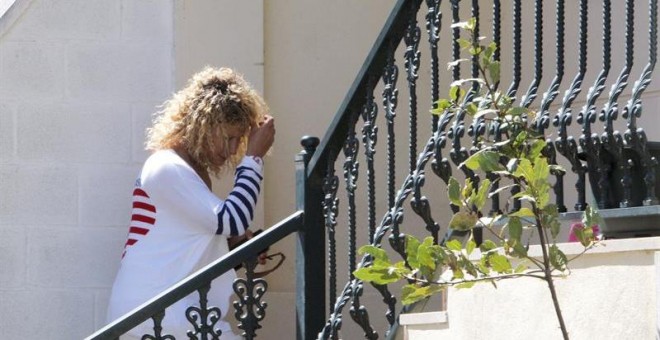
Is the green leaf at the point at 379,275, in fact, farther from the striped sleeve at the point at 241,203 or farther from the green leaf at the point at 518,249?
the striped sleeve at the point at 241,203

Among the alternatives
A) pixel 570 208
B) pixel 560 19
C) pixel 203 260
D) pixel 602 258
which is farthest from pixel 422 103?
pixel 602 258

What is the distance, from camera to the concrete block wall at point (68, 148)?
20.9 feet

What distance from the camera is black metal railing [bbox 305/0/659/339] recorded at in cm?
410

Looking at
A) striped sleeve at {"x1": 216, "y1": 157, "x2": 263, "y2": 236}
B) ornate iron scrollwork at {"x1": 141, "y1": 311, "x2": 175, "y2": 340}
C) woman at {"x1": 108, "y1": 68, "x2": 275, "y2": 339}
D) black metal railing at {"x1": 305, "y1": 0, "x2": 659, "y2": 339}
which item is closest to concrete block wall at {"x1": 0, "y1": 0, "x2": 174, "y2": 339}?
woman at {"x1": 108, "y1": 68, "x2": 275, "y2": 339}

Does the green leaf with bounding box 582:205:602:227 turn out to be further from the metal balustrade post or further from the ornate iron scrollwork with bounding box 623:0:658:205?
the metal balustrade post

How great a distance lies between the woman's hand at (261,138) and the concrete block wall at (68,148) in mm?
→ 755

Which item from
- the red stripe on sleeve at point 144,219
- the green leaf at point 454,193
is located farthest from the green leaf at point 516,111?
the red stripe on sleeve at point 144,219

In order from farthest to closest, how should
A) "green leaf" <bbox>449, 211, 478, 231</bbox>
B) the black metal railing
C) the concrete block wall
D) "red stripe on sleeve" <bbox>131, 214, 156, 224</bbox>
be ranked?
the concrete block wall
"red stripe on sleeve" <bbox>131, 214, 156, 224</bbox>
the black metal railing
"green leaf" <bbox>449, 211, 478, 231</bbox>

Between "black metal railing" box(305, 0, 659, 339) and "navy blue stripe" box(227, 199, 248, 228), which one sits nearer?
"black metal railing" box(305, 0, 659, 339)

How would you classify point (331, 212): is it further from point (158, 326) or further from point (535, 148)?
point (535, 148)

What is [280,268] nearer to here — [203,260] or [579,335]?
[203,260]

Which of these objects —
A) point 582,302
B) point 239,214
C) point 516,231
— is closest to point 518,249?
point 516,231

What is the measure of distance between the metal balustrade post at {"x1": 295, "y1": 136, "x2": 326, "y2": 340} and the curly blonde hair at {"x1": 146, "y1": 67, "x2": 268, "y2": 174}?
0.81 meters

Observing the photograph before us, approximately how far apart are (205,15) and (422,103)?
3.77 ft
